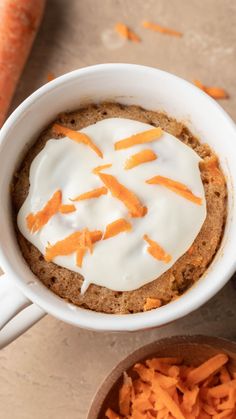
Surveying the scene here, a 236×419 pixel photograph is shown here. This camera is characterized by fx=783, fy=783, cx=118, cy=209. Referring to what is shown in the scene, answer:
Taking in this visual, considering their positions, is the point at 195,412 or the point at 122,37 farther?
the point at 122,37

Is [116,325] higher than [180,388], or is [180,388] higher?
[116,325]

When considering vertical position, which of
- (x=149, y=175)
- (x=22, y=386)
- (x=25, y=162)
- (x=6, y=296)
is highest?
(x=149, y=175)

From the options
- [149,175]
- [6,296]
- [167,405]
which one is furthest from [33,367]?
[149,175]

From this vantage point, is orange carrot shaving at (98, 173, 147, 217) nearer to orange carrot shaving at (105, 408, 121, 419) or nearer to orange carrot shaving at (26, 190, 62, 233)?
orange carrot shaving at (26, 190, 62, 233)

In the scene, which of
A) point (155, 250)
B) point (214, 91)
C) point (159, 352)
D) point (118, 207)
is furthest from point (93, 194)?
point (214, 91)

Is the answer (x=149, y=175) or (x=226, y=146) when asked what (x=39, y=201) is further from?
(x=226, y=146)

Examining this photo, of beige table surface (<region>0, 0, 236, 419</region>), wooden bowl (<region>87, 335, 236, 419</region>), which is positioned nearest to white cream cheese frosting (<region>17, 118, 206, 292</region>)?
wooden bowl (<region>87, 335, 236, 419</region>)

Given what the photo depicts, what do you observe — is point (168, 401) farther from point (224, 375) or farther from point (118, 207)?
point (118, 207)
